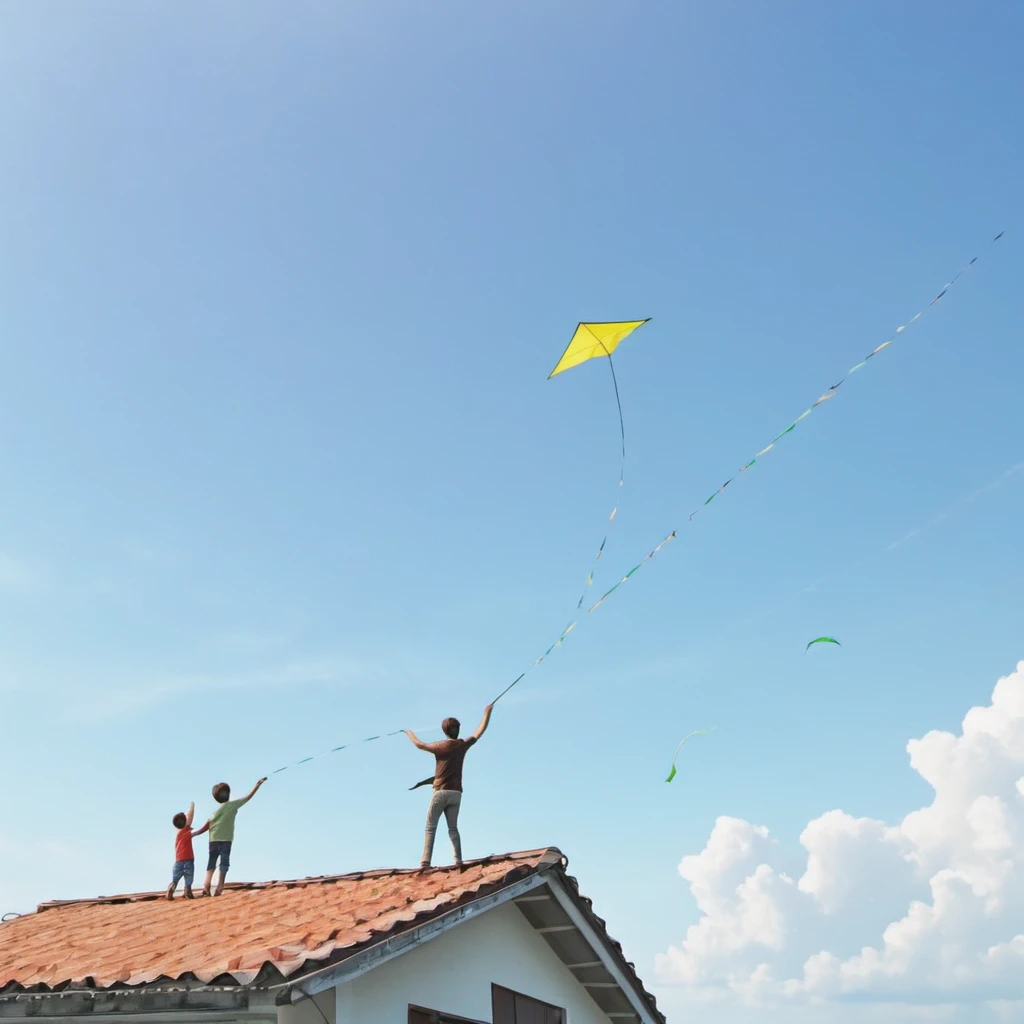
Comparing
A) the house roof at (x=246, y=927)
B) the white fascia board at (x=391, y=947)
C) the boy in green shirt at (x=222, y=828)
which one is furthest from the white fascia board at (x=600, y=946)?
the boy in green shirt at (x=222, y=828)

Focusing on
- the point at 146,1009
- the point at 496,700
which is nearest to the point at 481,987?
the point at 496,700

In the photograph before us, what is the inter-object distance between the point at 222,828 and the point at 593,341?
24.7 feet

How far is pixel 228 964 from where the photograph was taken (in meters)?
6.97

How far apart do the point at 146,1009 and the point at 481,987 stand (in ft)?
12.7

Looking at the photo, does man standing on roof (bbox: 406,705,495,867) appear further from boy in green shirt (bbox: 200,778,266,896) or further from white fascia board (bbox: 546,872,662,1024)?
boy in green shirt (bbox: 200,778,266,896)

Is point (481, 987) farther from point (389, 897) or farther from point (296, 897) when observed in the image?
point (296, 897)

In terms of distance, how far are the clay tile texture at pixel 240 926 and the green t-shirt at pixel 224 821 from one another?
580mm

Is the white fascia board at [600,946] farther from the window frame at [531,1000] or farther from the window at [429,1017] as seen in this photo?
the window at [429,1017]

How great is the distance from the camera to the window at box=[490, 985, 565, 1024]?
33.7 ft

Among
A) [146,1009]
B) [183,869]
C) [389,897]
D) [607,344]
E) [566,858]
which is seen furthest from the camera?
[183,869]

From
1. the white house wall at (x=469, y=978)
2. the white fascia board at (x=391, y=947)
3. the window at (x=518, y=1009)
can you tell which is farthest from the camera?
the window at (x=518, y=1009)

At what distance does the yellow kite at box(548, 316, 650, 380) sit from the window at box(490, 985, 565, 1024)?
20.1 feet

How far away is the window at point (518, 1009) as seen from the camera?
10258mm

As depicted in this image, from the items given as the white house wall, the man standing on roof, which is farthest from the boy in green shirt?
the white house wall
